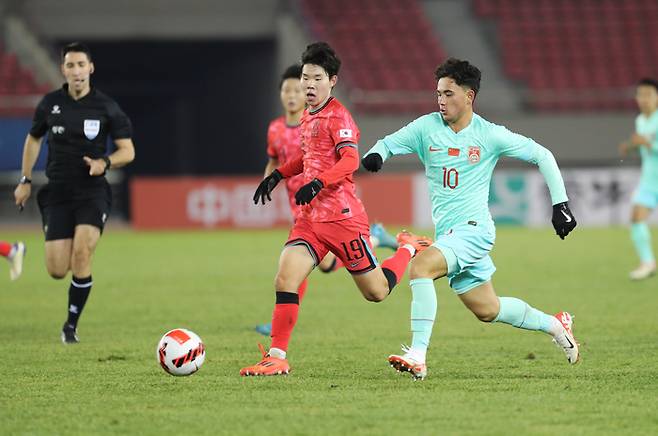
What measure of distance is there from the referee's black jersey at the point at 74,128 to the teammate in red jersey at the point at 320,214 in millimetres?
2307

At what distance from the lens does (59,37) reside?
27516mm

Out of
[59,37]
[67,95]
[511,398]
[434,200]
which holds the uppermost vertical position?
[59,37]

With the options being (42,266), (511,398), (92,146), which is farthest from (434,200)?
(42,266)

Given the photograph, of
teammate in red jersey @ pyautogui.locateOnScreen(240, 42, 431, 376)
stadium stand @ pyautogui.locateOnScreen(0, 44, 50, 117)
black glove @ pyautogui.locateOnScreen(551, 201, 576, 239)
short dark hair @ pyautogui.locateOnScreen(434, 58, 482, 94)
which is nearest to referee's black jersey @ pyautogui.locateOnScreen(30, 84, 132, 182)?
teammate in red jersey @ pyautogui.locateOnScreen(240, 42, 431, 376)

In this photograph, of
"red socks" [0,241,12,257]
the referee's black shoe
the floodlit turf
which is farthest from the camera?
"red socks" [0,241,12,257]

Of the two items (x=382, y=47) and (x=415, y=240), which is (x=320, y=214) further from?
(x=382, y=47)

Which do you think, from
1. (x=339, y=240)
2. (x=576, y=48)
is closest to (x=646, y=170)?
(x=339, y=240)

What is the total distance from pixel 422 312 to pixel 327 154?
1257mm

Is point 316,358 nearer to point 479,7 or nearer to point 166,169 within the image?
point 479,7

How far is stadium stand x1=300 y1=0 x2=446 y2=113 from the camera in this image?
27.9 m

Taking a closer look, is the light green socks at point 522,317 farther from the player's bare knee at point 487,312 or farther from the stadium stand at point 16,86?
the stadium stand at point 16,86

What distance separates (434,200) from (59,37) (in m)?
21.2

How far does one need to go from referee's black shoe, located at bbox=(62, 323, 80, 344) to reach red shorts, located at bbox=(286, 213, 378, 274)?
8.64 ft

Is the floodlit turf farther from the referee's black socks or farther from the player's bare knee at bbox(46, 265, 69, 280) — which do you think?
the player's bare knee at bbox(46, 265, 69, 280)
